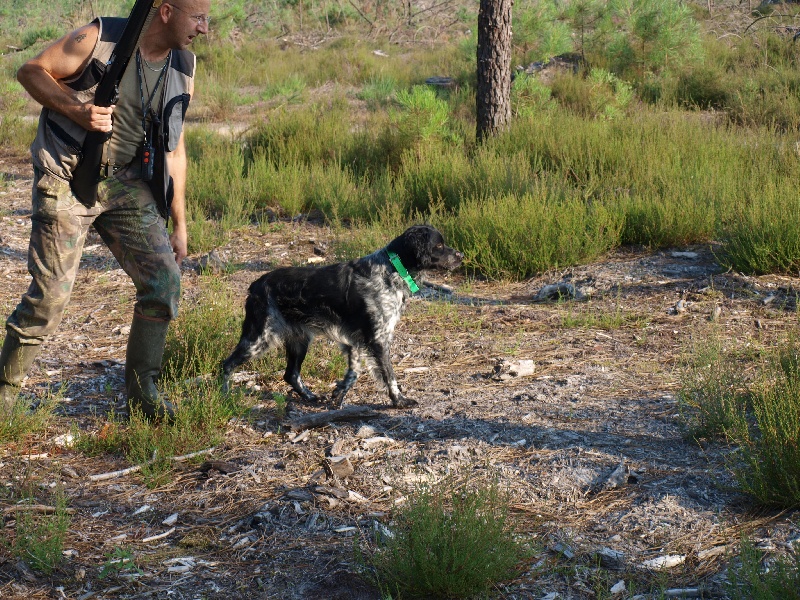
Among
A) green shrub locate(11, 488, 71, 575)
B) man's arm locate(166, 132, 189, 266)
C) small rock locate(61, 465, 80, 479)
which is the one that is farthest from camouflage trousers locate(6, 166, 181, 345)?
green shrub locate(11, 488, 71, 575)

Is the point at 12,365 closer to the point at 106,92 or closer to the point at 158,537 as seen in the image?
the point at 158,537

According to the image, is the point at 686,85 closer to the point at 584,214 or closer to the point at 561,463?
the point at 584,214

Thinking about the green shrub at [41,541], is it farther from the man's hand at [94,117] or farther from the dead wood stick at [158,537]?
the man's hand at [94,117]

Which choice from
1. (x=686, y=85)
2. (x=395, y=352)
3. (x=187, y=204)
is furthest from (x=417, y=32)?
(x=395, y=352)

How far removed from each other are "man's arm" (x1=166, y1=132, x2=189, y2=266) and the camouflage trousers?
0.16 m

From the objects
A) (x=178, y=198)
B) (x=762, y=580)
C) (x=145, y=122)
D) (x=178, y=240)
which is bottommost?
(x=762, y=580)

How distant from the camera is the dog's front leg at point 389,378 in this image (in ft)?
17.0

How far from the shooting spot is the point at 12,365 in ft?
14.5

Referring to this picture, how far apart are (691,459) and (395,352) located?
2.41 meters

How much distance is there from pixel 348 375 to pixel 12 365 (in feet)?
6.30

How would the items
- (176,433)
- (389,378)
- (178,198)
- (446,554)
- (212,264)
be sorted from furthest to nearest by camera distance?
(212,264)
(389,378)
(178,198)
(176,433)
(446,554)

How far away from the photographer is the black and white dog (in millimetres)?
5285

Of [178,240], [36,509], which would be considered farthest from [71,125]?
[36,509]

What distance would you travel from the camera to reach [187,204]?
9.70 metres
